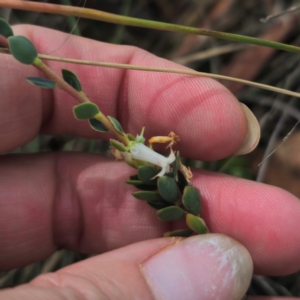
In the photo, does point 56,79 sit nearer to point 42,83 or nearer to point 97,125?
point 42,83

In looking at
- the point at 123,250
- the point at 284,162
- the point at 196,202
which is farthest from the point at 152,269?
the point at 284,162

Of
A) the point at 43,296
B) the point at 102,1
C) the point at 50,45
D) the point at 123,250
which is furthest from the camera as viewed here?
the point at 102,1

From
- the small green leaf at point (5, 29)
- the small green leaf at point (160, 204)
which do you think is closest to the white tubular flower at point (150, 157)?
the small green leaf at point (160, 204)

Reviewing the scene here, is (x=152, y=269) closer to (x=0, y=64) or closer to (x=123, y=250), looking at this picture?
(x=123, y=250)

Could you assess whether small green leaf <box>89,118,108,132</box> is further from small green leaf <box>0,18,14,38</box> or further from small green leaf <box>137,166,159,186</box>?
small green leaf <box>0,18,14,38</box>

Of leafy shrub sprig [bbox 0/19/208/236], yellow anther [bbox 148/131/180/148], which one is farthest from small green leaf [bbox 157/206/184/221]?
yellow anther [bbox 148/131/180/148]

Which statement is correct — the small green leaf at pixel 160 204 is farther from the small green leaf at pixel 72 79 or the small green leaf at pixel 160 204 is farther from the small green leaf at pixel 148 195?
the small green leaf at pixel 72 79
